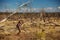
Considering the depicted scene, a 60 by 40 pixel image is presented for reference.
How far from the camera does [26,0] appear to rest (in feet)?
12.4

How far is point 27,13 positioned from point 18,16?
19 centimetres

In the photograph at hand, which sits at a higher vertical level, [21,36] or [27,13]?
[27,13]

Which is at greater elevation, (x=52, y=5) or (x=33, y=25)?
(x=52, y=5)

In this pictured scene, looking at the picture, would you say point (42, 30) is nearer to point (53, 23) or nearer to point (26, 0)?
point (53, 23)

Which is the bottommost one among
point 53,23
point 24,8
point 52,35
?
point 52,35

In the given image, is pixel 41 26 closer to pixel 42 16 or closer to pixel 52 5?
pixel 42 16

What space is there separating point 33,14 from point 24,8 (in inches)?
8.5

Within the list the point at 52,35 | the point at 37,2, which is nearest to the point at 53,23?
the point at 52,35

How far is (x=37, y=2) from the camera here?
3785 mm

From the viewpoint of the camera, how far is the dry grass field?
3758 mm

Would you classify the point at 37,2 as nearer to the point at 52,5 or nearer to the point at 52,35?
the point at 52,5

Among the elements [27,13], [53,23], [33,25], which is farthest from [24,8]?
[53,23]

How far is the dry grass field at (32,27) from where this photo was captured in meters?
3.76

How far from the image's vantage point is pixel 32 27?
3.78 m
